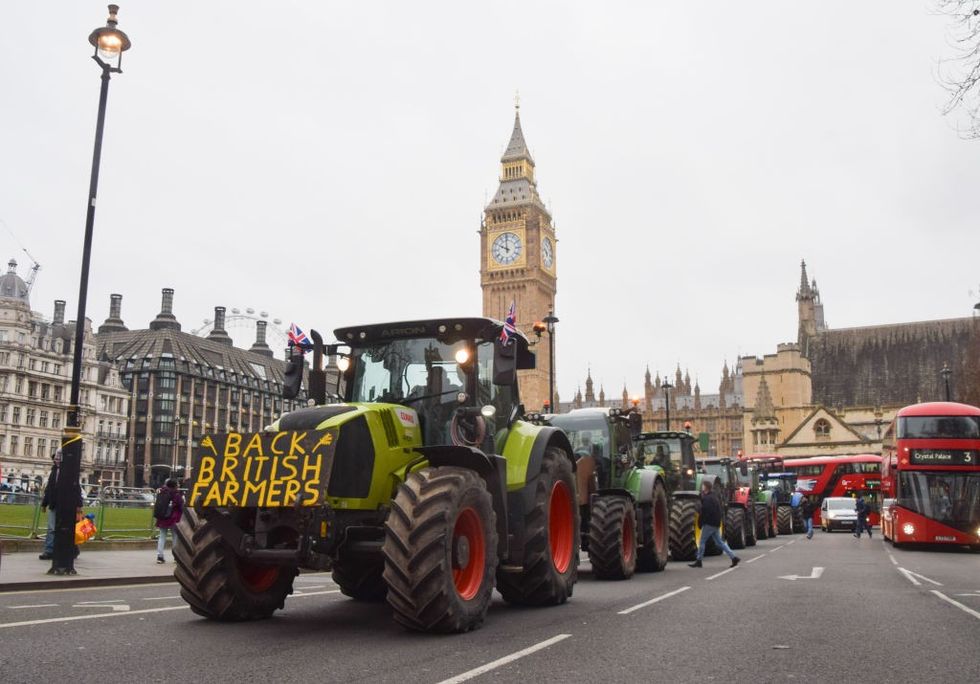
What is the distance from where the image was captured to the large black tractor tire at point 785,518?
39.1 m

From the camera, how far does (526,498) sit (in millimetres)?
9375

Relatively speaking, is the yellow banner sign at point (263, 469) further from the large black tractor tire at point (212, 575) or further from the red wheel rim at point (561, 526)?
the red wheel rim at point (561, 526)

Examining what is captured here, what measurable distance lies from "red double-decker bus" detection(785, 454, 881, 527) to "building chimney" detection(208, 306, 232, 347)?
251 feet

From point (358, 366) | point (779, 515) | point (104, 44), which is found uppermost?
point (104, 44)

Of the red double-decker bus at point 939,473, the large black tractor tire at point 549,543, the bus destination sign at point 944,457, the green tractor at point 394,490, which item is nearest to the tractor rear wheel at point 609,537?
the large black tractor tire at point 549,543

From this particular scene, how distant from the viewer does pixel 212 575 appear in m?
7.88

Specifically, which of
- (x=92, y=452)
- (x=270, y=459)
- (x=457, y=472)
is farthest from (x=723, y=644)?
(x=92, y=452)

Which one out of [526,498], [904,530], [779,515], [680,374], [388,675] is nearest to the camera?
[388,675]

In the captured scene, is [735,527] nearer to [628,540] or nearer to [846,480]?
[628,540]

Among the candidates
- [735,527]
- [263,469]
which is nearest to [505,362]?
[263,469]

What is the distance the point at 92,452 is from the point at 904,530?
255 feet

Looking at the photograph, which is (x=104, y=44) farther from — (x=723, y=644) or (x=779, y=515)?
(x=779, y=515)

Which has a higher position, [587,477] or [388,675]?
[587,477]

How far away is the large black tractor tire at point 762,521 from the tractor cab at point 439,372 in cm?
2519
